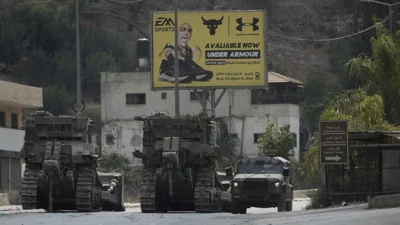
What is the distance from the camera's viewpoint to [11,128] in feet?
199

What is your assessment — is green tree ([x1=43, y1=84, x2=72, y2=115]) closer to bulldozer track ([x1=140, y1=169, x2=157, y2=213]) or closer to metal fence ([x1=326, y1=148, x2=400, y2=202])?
bulldozer track ([x1=140, y1=169, x2=157, y2=213])

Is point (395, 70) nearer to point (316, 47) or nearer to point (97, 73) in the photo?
point (97, 73)

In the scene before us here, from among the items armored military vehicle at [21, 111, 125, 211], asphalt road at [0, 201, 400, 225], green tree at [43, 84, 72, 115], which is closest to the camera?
asphalt road at [0, 201, 400, 225]

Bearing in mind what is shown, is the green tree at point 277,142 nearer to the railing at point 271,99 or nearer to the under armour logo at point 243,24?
the under armour logo at point 243,24

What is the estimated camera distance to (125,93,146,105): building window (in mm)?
82812

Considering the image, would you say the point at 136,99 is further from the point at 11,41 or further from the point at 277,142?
the point at 11,41

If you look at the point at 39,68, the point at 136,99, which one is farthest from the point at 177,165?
the point at 39,68

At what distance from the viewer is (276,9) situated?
135 metres

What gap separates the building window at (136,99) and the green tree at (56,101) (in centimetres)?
1589

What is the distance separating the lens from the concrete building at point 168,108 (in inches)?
3221

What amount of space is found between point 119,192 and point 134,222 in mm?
11235

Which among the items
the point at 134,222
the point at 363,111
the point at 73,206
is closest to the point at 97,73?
the point at 363,111

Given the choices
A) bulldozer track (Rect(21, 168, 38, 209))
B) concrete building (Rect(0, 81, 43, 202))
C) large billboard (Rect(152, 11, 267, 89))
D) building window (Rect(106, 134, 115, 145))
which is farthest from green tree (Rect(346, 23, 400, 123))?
building window (Rect(106, 134, 115, 145))

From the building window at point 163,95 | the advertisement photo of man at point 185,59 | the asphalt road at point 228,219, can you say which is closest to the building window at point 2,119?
the advertisement photo of man at point 185,59
